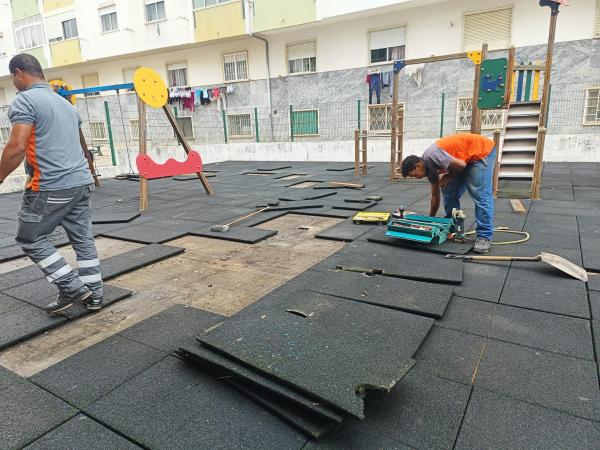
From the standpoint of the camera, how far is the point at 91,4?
69.2 feet

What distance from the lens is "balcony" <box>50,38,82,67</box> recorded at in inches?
859

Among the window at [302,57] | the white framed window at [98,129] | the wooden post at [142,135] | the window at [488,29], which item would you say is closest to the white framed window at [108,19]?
the white framed window at [98,129]

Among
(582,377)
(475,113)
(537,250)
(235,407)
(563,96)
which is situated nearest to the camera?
(235,407)

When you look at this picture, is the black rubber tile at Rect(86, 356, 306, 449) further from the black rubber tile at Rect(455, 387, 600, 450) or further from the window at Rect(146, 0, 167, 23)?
the window at Rect(146, 0, 167, 23)

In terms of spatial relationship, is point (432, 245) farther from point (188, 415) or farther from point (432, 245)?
point (188, 415)

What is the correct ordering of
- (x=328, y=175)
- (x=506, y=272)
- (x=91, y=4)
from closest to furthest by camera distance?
(x=506, y=272), (x=328, y=175), (x=91, y=4)

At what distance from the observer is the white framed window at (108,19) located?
20.7 meters

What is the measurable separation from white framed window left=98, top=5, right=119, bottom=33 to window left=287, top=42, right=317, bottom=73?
33.1ft

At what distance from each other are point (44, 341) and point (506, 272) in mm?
3639

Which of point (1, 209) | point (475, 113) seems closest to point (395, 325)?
point (475, 113)

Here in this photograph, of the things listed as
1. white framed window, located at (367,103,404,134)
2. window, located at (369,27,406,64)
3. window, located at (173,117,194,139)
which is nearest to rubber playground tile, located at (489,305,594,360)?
white framed window, located at (367,103,404,134)

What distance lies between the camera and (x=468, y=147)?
3.98 m

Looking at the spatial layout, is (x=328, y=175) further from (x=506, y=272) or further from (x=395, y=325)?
(x=395, y=325)

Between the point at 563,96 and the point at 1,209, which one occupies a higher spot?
the point at 563,96
